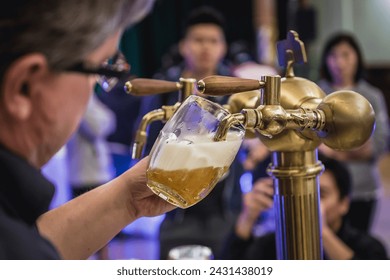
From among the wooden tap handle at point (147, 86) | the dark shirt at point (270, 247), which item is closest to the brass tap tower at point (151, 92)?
the wooden tap handle at point (147, 86)

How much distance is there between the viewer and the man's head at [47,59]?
471 millimetres

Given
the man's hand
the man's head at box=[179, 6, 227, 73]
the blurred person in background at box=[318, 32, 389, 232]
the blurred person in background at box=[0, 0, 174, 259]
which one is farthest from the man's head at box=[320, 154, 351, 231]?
the blurred person in background at box=[0, 0, 174, 259]

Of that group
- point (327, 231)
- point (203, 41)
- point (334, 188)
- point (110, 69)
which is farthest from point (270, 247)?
point (203, 41)

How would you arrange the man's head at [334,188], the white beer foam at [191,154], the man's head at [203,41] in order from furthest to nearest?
the man's head at [203,41] → the man's head at [334,188] → the white beer foam at [191,154]

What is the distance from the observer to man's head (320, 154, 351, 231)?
1.73 m

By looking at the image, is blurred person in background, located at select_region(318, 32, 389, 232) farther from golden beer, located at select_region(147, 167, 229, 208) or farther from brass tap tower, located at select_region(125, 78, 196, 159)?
golden beer, located at select_region(147, 167, 229, 208)

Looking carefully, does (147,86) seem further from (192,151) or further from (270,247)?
(270,247)

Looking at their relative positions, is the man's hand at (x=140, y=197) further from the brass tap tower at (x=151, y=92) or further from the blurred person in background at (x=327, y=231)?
the blurred person in background at (x=327, y=231)

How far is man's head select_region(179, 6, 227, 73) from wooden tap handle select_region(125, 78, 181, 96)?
178 cm

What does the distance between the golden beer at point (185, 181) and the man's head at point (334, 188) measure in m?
1.16

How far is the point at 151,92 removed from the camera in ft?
2.41

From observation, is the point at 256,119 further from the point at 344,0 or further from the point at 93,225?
the point at 344,0

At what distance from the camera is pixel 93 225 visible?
2.61ft

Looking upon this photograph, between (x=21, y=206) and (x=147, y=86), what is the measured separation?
0.90ft
